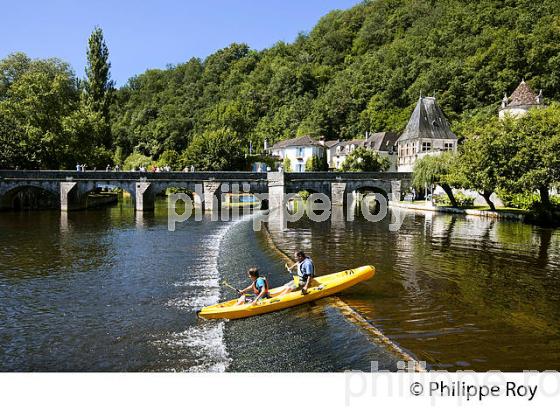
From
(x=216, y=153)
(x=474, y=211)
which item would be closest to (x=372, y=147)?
(x=216, y=153)

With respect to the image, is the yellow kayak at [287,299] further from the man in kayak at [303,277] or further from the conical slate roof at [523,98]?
the conical slate roof at [523,98]

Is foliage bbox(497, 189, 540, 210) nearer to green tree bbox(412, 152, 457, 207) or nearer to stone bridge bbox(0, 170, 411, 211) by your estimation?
green tree bbox(412, 152, 457, 207)

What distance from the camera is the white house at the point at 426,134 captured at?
84.8 metres

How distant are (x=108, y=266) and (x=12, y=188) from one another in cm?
3863

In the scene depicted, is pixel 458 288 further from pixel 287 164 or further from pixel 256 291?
pixel 287 164

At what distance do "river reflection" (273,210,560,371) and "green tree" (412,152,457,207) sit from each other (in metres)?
17.6

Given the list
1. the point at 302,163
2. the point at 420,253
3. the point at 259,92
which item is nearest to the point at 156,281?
the point at 420,253

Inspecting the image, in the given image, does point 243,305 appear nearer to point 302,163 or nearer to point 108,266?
point 108,266

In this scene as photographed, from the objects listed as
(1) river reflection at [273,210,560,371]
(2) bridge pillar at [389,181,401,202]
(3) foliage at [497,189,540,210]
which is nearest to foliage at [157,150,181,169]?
(2) bridge pillar at [389,181,401,202]

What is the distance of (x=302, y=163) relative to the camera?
106688 millimetres

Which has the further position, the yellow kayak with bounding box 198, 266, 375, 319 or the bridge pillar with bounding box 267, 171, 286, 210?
the bridge pillar with bounding box 267, 171, 286, 210

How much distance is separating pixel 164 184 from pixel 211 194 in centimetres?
603

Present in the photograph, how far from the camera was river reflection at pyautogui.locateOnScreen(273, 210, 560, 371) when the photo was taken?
45.8 feet
